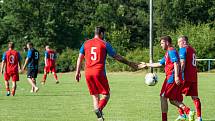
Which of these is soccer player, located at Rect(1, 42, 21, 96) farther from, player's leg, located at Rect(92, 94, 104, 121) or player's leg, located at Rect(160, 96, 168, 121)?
player's leg, located at Rect(160, 96, 168, 121)

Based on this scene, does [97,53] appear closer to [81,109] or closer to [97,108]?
[97,108]

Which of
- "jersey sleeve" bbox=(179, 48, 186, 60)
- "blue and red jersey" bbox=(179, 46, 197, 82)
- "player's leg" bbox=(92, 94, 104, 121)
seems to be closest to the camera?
"player's leg" bbox=(92, 94, 104, 121)

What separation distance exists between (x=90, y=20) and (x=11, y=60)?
196 feet

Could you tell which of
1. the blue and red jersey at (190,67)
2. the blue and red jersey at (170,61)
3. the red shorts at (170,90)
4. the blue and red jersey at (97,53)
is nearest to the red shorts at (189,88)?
the blue and red jersey at (190,67)

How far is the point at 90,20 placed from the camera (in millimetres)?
81938

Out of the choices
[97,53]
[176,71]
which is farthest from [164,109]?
[97,53]

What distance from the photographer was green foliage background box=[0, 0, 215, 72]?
241ft

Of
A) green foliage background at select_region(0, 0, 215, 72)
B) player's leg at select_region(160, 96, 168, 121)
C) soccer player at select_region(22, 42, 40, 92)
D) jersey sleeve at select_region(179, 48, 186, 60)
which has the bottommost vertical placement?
green foliage background at select_region(0, 0, 215, 72)

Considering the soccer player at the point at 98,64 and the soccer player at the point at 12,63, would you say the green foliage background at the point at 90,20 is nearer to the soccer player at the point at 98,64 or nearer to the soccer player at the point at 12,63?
the soccer player at the point at 12,63

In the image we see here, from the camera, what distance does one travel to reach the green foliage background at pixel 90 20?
2891 inches

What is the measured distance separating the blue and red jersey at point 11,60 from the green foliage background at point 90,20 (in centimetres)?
4675

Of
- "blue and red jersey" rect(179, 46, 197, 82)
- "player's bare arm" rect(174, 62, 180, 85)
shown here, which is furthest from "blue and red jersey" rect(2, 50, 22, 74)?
"player's bare arm" rect(174, 62, 180, 85)

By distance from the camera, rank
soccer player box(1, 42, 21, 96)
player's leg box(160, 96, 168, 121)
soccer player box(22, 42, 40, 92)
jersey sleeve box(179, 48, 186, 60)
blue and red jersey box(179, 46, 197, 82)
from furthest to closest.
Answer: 1. soccer player box(22, 42, 40, 92)
2. soccer player box(1, 42, 21, 96)
3. blue and red jersey box(179, 46, 197, 82)
4. jersey sleeve box(179, 48, 186, 60)
5. player's leg box(160, 96, 168, 121)

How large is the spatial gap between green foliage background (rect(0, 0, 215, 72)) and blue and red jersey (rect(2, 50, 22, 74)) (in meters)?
46.8
